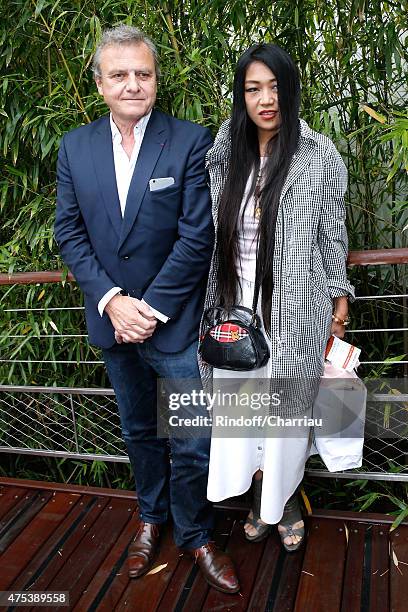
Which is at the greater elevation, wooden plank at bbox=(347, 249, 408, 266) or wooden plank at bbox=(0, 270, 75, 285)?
wooden plank at bbox=(347, 249, 408, 266)

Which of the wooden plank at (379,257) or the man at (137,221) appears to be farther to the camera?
the wooden plank at (379,257)

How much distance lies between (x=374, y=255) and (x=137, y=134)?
0.85m

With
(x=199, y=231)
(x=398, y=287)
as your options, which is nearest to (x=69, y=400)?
(x=199, y=231)

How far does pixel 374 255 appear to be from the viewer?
2.15 meters

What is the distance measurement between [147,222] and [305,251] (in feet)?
1.55

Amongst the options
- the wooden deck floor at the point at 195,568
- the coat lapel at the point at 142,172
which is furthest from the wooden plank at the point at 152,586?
the coat lapel at the point at 142,172

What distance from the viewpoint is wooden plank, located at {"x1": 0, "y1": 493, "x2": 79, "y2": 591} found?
7.82 feet

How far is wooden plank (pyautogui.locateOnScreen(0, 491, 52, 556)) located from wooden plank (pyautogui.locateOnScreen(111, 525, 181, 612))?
1.89 ft

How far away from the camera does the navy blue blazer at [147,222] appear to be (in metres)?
1.96

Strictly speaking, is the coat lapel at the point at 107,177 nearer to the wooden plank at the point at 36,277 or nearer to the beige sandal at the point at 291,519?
the wooden plank at the point at 36,277

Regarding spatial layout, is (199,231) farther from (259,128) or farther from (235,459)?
(235,459)

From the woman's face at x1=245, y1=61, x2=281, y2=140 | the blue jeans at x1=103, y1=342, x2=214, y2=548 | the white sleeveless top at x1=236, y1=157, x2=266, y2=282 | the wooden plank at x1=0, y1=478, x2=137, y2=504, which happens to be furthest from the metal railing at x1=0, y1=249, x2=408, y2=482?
the woman's face at x1=245, y1=61, x2=281, y2=140

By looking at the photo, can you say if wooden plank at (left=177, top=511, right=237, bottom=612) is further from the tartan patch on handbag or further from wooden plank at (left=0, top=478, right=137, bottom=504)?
the tartan patch on handbag

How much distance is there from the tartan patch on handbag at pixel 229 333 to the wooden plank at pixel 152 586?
35.1 inches
